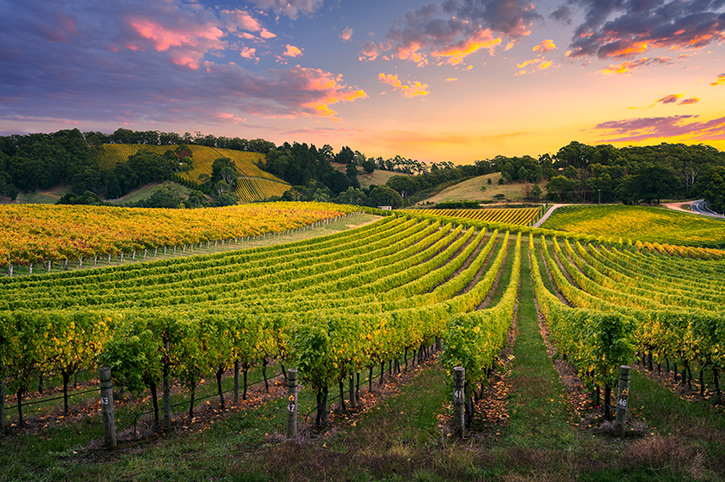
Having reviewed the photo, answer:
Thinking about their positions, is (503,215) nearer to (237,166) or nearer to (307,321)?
(307,321)

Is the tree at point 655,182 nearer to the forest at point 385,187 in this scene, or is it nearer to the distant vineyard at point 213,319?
the forest at point 385,187

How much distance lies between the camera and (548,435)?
9.59m

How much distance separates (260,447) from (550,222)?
4075 inches

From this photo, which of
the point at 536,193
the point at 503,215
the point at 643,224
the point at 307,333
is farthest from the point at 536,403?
the point at 536,193

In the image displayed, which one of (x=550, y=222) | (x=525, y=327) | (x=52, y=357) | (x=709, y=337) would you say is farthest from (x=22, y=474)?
(x=550, y=222)

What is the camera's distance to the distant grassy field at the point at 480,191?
14012 cm

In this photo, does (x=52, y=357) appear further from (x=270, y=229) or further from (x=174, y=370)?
(x=270, y=229)

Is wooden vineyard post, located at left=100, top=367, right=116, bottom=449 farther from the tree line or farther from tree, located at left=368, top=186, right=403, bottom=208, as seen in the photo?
tree, located at left=368, top=186, right=403, bottom=208

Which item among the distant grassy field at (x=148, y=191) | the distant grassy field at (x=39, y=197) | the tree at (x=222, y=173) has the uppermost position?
the tree at (x=222, y=173)

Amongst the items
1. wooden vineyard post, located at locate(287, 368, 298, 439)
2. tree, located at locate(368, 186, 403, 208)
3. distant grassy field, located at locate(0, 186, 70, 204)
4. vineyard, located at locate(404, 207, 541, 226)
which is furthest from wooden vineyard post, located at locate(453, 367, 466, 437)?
tree, located at locate(368, 186, 403, 208)

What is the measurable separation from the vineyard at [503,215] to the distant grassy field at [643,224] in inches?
196

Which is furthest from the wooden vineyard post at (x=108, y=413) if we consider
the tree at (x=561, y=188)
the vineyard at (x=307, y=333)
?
the tree at (x=561, y=188)

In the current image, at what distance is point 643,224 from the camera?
89.6 meters

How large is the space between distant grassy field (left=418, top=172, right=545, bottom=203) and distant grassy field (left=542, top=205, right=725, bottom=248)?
31786 mm
